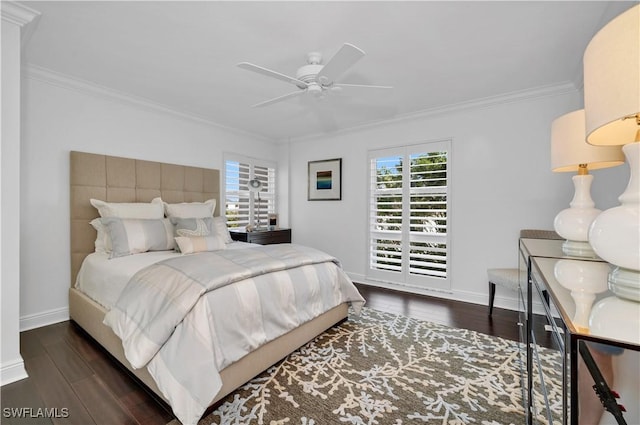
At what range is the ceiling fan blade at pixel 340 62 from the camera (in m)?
1.79

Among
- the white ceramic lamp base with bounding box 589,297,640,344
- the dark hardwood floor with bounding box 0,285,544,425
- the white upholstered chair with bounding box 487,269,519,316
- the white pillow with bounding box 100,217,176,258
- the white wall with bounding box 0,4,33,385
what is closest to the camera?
the white ceramic lamp base with bounding box 589,297,640,344

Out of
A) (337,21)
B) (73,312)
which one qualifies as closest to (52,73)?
(73,312)

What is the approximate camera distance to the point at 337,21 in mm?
2014

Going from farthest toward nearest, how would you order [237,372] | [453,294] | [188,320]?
[453,294], [237,372], [188,320]

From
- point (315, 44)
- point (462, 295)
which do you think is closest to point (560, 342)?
point (315, 44)

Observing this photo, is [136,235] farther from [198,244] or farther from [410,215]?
[410,215]

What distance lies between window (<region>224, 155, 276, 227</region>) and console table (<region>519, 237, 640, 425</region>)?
388cm

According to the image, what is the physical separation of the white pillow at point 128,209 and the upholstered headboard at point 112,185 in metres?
0.14

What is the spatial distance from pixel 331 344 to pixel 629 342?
217 cm

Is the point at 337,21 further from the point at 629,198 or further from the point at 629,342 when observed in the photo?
the point at 629,342

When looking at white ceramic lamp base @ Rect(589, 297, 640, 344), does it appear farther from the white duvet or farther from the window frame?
the window frame

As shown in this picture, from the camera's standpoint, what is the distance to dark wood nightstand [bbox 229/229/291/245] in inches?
166

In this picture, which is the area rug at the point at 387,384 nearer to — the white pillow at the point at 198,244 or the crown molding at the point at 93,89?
the white pillow at the point at 198,244

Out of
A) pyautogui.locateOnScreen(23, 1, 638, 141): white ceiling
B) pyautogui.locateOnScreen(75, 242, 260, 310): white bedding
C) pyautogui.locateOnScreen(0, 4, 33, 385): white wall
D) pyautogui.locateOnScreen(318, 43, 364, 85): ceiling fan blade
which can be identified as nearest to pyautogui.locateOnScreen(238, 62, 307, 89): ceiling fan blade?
pyautogui.locateOnScreen(318, 43, 364, 85): ceiling fan blade
